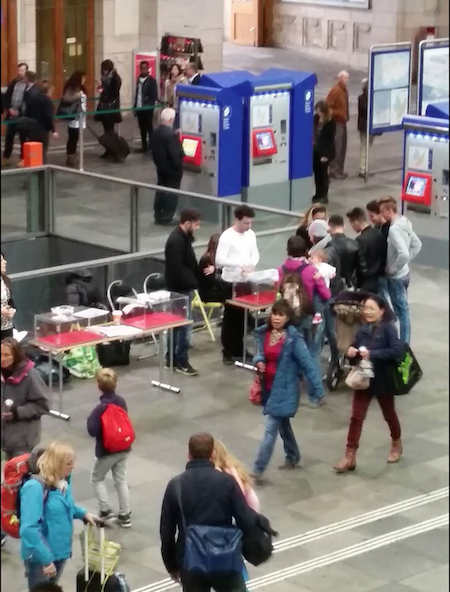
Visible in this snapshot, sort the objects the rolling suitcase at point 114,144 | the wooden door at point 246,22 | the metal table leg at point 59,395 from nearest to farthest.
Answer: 1. the metal table leg at point 59,395
2. the wooden door at point 246,22
3. the rolling suitcase at point 114,144

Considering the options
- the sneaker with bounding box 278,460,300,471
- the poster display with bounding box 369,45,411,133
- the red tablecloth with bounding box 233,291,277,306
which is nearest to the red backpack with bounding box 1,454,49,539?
the sneaker with bounding box 278,460,300,471

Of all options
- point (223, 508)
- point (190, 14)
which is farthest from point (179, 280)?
point (190, 14)

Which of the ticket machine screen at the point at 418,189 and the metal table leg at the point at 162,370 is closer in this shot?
the metal table leg at the point at 162,370

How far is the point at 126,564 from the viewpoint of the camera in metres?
8.23

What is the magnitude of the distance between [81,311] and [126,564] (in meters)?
3.27

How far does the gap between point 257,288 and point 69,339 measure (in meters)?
1.90

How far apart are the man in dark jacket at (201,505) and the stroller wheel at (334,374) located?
4723 mm

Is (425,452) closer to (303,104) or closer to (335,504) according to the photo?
(335,504)

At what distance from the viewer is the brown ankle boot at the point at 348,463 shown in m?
9.59

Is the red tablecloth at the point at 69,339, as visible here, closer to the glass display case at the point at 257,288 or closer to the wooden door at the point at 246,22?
the glass display case at the point at 257,288

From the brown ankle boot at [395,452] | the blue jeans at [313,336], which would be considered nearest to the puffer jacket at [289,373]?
the brown ankle boot at [395,452]

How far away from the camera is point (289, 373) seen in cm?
913

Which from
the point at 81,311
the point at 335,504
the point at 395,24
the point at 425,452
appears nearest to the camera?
the point at 335,504

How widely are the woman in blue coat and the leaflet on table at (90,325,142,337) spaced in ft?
5.68
